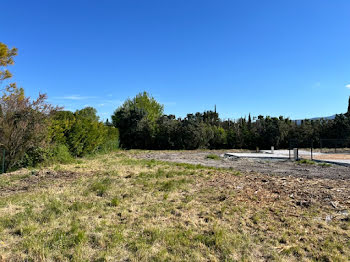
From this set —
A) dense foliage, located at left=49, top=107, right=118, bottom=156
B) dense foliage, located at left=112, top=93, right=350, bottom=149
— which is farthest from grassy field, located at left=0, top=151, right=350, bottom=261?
dense foliage, located at left=112, top=93, right=350, bottom=149

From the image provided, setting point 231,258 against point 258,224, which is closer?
point 231,258

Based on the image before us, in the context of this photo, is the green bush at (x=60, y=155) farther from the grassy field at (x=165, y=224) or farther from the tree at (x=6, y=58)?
the tree at (x=6, y=58)

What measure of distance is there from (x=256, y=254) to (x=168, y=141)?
2055 centimetres

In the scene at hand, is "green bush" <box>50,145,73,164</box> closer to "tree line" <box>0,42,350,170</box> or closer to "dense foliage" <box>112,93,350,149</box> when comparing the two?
"tree line" <box>0,42,350,170</box>

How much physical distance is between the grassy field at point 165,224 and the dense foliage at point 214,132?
56.8 feet

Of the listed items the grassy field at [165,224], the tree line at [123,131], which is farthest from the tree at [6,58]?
the grassy field at [165,224]

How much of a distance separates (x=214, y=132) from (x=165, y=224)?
830 inches

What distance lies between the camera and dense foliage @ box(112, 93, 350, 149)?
23.0 metres

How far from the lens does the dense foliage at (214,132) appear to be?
23.0 meters

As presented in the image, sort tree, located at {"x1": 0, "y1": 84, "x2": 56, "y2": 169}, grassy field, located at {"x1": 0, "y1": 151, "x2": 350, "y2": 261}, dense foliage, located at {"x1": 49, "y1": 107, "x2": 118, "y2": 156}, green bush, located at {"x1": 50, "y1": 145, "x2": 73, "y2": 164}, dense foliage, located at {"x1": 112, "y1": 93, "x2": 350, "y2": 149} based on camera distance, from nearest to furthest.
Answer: grassy field, located at {"x1": 0, "y1": 151, "x2": 350, "y2": 261}
tree, located at {"x1": 0, "y1": 84, "x2": 56, "y2": 169}
green bush, located at {"x1": 50, "y1": 145, "x2": 73, "y2": 164}
dense foliage, located at {"x1": 49, "y1": 107, "x2": 118, "y2": 156}
dense foliage, located at {"x1": 112, "y1": 93, "x2": 350, "y2": 149}

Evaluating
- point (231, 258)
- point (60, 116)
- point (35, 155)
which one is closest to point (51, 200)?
point (231, 258)

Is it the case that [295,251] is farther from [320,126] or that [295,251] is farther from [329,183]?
[320,126]

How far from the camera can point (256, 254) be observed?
276cm

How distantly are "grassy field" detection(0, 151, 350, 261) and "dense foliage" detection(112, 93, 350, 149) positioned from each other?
17310 millimetres
